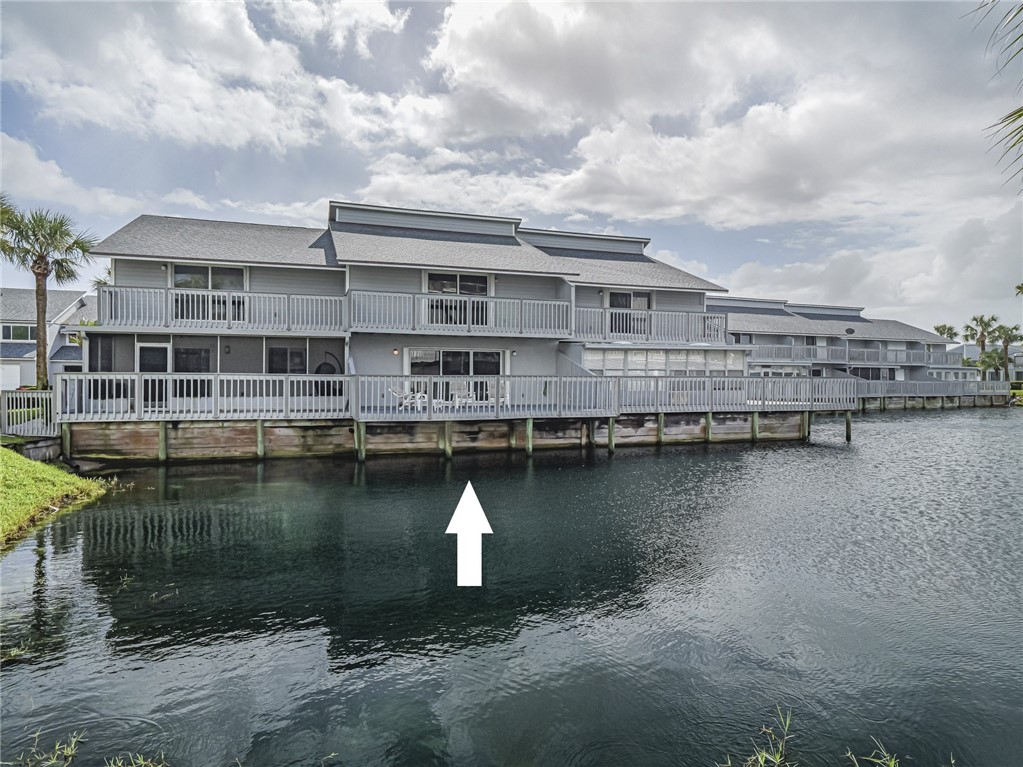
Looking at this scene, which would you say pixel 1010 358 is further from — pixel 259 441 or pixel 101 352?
pixel 101 352

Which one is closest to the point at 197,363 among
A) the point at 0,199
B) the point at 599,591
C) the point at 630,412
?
the point at 0,199

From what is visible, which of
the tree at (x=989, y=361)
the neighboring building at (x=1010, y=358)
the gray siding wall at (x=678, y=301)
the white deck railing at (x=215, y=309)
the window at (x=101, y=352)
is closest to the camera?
the white deck railing at (x=215, y=309)

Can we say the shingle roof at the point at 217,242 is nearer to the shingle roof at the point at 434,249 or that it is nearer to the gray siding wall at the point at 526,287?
the shingle roof at the point at 434,249

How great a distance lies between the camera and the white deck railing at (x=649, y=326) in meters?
24.6

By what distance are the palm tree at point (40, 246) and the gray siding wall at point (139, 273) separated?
6.27 metres

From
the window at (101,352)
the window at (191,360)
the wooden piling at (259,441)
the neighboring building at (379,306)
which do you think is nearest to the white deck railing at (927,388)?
the neighboring building at (379,306)

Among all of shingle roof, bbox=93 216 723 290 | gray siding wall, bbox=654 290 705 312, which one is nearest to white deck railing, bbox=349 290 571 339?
shingle roof, bbox=93 216 723 290

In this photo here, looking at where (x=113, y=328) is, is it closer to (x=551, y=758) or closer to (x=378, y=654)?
(x=378, y=654)

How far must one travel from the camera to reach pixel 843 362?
47031mm

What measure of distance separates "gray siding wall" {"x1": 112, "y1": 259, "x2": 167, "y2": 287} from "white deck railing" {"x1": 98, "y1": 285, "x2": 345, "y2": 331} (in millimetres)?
1208

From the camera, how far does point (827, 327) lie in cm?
4988

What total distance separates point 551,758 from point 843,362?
5064 cm

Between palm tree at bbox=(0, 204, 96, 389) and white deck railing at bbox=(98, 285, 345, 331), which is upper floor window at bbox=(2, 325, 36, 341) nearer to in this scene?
palm tree at bbox=(0, 204, 96, 389)
